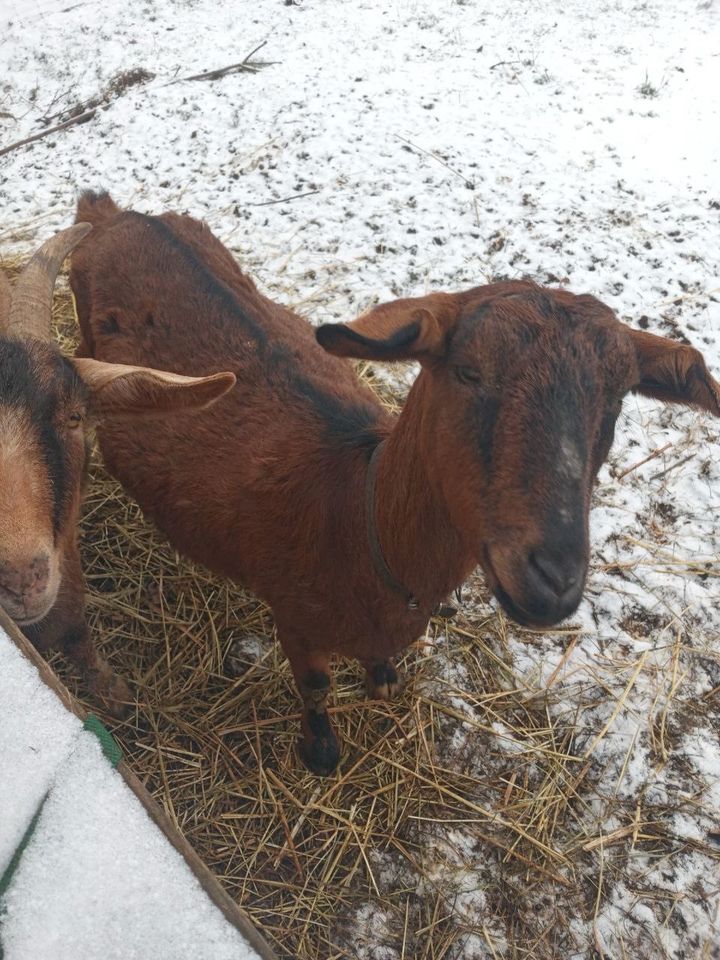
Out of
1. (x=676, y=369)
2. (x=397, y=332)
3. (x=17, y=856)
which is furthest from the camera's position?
(x=676, y=369)

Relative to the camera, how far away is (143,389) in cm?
232

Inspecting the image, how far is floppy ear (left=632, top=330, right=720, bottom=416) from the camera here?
77.1 inches

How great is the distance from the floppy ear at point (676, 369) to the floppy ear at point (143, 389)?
48.9 inches

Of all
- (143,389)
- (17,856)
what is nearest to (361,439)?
(143,389)

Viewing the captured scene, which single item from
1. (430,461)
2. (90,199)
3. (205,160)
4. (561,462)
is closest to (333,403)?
(430,461)

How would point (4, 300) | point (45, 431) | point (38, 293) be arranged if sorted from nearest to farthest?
point (45, 431) < point (38, 293) < point (4, 300)

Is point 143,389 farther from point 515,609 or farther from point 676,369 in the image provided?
point 676,369

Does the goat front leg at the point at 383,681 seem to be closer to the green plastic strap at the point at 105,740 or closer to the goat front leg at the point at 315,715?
the goat front leg at the point at 315,715

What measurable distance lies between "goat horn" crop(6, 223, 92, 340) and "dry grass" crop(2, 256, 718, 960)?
150cm

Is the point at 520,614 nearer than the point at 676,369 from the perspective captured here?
Yes

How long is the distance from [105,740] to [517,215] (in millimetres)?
5162

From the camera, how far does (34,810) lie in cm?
128

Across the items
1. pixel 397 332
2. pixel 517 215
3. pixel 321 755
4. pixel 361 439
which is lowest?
pixel 321 755

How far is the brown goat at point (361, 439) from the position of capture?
5.42ft
